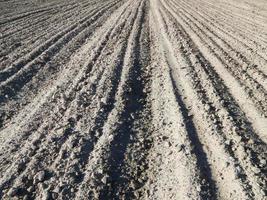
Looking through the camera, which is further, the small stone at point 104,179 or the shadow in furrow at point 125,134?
the small stone at point 104,179

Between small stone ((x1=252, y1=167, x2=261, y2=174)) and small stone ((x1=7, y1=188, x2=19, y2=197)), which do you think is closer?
small stone ((x1=7, y1=188, x2=19, y2=197))

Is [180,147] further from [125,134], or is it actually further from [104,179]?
[104,179]

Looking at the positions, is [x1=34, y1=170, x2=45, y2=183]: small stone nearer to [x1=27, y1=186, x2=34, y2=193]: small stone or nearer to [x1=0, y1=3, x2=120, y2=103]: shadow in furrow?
[x1=27, y1=186, x2=34, y2=193]: small stone

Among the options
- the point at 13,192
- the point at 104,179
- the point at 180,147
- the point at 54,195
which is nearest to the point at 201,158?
the point at 180,147

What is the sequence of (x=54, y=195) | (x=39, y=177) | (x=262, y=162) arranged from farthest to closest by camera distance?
(x=262, y=162), (x=39, y=177), (x=54, y=195)

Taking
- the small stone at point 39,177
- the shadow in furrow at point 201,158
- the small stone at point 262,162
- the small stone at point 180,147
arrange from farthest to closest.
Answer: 1. the small stone at point 180,147
2. the small stone at point 262,162
3. the small stone at point 39,177
4. the shadow in furrow at point 201,158

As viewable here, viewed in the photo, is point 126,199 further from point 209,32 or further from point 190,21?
point 190,21

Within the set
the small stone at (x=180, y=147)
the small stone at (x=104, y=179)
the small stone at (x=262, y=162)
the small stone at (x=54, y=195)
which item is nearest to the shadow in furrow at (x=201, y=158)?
the small stone at (x=180, y=147)

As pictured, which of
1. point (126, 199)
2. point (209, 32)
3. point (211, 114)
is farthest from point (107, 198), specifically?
point (209, 32)

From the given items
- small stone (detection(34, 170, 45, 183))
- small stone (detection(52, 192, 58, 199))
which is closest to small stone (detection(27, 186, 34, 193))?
small stone (detection(34, 170, 45, 183))

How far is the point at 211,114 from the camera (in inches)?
259

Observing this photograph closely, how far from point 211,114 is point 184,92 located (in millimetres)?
1231

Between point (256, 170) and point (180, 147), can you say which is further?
point (180, 147)

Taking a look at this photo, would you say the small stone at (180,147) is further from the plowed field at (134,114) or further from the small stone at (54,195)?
the small stone at (54,195)
